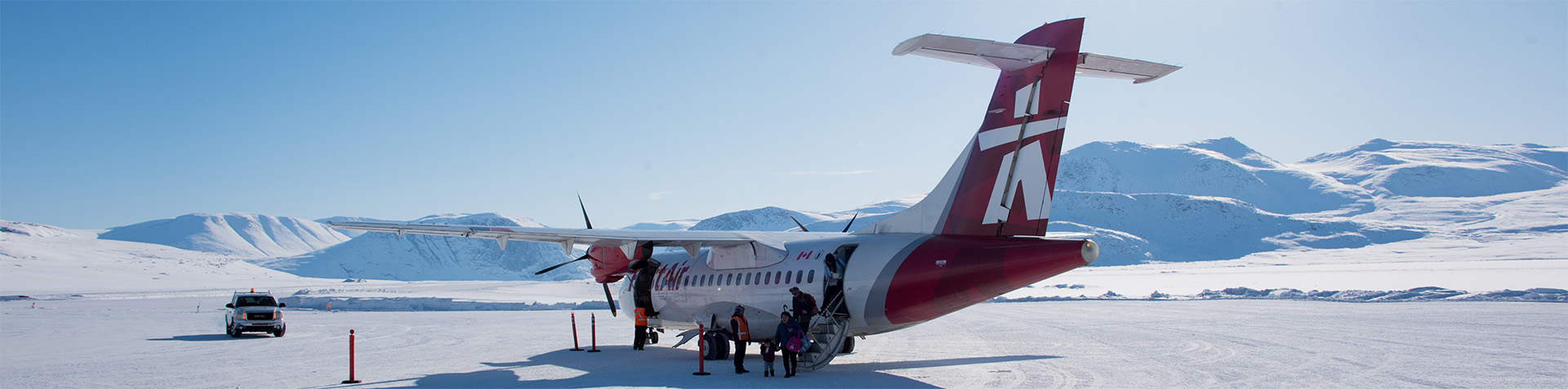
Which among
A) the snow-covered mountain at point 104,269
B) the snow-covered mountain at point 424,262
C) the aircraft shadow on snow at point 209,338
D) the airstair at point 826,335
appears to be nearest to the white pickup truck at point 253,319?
the aircraft shadow on snow at point 209,338

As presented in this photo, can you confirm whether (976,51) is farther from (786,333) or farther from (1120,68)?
(786,333)

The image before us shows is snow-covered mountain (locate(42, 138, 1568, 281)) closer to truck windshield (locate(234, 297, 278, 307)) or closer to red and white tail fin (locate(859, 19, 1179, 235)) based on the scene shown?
truck windshield (locate(234, 297, 278, 307))

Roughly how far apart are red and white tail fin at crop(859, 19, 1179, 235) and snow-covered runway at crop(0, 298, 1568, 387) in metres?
2.31

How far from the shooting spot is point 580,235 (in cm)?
1471

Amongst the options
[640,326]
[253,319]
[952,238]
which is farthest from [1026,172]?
[253,319]

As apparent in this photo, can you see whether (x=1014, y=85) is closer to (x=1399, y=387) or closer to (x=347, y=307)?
(x=1399, y=387)

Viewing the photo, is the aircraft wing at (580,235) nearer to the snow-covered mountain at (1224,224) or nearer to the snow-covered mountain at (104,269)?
the snow-covered mountain at (104,269)

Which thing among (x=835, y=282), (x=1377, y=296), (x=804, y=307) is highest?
(x=835, y=282)

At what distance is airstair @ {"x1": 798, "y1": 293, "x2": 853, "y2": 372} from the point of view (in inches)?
534

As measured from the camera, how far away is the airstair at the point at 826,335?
13.6 m

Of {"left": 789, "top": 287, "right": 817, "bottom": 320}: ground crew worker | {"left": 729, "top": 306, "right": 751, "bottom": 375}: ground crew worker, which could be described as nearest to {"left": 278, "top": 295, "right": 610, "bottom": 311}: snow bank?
{"left": 729, "top": 306, "right": 751, "bottom": 375}: ground crew worker

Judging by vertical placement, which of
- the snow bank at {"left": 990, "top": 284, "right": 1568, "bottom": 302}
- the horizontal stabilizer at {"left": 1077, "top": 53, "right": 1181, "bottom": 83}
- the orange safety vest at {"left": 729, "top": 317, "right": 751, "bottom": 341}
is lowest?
the snow bank at {"left": 990, "top": 284, "right": 1568, "bottom": 302}

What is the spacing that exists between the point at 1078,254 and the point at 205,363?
1449cm

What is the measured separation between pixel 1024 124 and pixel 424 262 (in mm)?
164352
